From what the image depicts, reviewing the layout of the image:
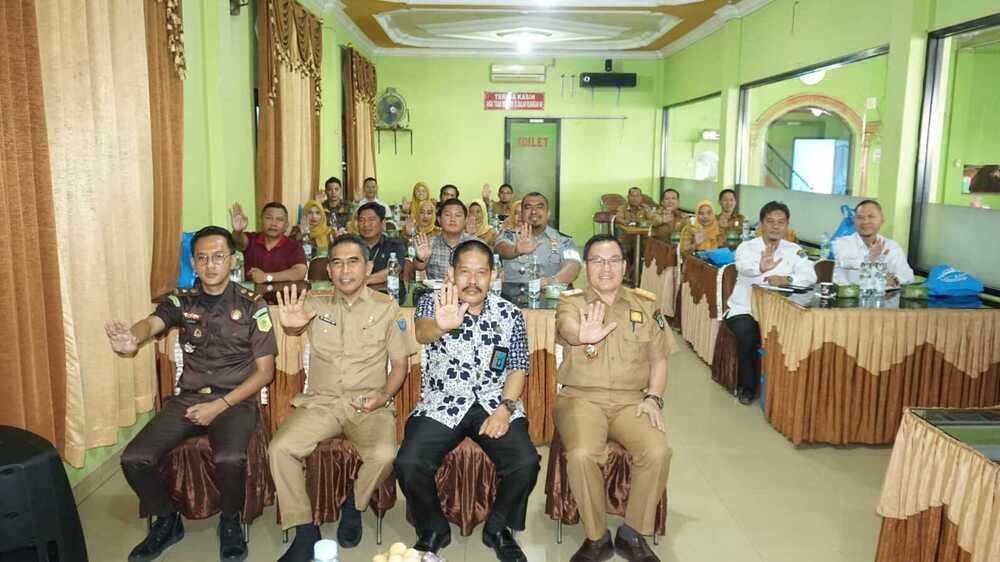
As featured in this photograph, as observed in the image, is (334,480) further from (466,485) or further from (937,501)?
(937,501)

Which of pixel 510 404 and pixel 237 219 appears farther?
pixel 237 219

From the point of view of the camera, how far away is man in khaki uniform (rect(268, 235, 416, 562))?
9.01 ft

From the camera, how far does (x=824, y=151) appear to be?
734cm

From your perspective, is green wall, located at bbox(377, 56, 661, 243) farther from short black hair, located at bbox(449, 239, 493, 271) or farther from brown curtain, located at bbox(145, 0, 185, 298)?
short black hair, located at bbox(449, 239, 493, 271)

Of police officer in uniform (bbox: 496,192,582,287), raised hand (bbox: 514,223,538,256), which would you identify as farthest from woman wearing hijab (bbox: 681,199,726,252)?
raised hand (bbox: 514,223,538,256)

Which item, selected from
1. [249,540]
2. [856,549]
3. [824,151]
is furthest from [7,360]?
[824,151]

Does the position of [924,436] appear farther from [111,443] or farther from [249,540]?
[111,443]

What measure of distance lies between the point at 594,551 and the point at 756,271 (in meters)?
2.51

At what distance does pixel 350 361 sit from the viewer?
112 inches

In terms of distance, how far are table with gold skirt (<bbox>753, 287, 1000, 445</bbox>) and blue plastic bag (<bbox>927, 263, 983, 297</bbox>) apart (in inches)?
6.3

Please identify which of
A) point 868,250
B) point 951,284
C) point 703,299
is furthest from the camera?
point 703,299

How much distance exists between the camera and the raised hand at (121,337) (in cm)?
262

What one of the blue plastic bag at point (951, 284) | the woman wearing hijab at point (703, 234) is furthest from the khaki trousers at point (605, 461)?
the woman wearing hijab at point (703, 234)

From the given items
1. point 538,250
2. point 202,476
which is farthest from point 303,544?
point 538,250
